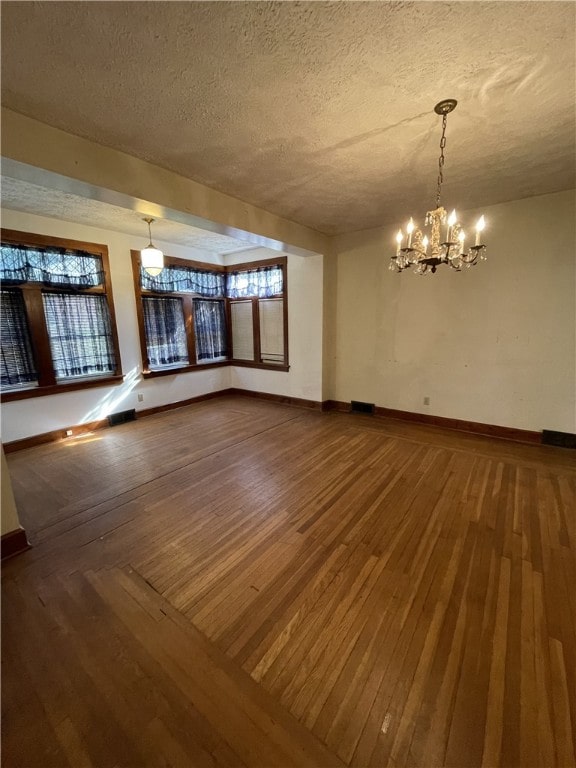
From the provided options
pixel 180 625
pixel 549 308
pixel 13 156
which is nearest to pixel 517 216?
pixel 549 308

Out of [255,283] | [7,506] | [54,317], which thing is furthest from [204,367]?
[7,506]

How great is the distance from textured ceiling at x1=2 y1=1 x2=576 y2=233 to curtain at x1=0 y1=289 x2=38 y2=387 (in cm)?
246

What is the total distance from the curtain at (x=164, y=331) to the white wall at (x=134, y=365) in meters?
0.25

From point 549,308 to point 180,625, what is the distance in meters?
4.51

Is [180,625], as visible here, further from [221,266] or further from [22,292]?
[221,266]

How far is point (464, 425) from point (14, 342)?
586 cm

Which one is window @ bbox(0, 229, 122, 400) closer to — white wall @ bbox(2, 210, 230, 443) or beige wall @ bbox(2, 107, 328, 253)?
white wall @ bbox(2, 210, 230, 443)

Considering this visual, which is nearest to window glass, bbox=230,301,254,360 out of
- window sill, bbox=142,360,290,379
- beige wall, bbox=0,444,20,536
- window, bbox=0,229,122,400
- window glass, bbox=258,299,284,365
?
window sill, bbox=142,360,290,379

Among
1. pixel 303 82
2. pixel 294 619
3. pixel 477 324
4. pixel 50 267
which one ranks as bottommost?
pixel 294 619

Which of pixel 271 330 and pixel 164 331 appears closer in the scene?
pixel 164 331

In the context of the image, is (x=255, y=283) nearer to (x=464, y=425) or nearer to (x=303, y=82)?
(x=303, y=82)

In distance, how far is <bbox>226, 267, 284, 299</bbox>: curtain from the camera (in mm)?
5375

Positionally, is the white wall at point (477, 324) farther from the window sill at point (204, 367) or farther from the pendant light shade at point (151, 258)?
the pendant light shade at point (151, 258)

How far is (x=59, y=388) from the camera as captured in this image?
3.99 m
